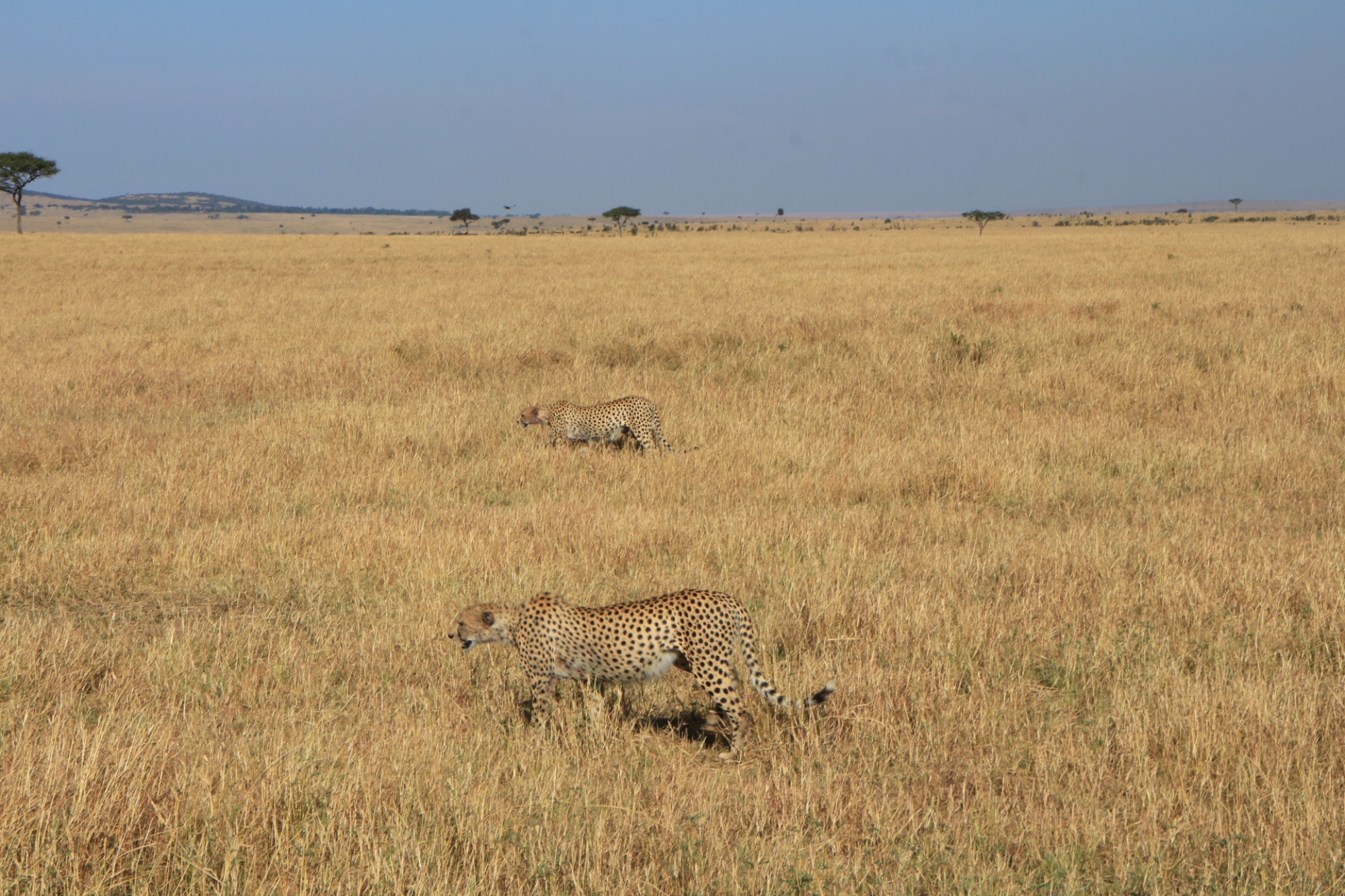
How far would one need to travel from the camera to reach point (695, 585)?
6.38m

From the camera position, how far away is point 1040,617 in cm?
573

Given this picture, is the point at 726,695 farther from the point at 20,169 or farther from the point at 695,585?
the point at 20,169

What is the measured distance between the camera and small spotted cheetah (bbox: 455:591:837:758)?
14.4 ft

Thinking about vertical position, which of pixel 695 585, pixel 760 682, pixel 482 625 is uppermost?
pixel 482 625

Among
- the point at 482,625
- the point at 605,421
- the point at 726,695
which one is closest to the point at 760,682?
the point at 726,695

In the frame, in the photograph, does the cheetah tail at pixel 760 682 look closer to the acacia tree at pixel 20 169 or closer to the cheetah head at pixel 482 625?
the cheetah head at pixel 482 625

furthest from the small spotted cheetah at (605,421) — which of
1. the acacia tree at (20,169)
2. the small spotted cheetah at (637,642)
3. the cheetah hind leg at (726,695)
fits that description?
the acacia tree at (20,169)

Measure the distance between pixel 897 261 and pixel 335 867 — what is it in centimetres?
3498

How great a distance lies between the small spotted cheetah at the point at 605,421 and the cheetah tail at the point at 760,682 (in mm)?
5594

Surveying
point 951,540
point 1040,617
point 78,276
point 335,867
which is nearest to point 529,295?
point 78,276

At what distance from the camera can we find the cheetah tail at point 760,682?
14.6ft

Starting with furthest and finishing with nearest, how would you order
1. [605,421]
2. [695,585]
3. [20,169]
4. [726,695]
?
[20,169] < [605,421] < [695,585] < [726,695]

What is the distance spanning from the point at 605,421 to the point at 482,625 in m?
5.57

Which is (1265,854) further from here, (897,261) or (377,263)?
(377,263)
